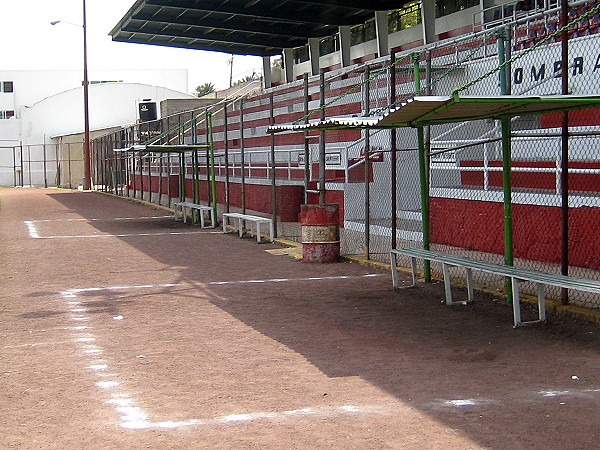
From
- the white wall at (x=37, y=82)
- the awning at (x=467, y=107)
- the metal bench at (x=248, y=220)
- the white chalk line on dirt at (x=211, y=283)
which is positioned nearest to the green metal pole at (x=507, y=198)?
the awning at (x=467, y=107)

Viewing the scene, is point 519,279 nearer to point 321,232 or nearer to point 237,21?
point 321,232

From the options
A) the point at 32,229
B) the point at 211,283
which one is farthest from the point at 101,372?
the point at 32,229

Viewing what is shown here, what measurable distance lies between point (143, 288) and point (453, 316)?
4.23 metres

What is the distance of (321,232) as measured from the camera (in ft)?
44.1

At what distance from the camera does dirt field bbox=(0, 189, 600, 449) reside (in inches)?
211

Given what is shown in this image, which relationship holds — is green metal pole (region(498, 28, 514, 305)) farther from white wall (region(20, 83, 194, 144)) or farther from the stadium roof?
white wall (region(20, 83, 194, 144))

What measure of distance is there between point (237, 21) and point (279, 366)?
2787cm

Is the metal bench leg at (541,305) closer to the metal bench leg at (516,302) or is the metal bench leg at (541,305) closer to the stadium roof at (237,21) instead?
the metal bench leg at (516,302)

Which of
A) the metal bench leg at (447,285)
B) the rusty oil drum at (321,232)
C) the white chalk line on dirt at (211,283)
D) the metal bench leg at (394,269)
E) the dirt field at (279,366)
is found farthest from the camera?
the rusty oil drum at (321,232)

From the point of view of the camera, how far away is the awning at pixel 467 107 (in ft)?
23.5

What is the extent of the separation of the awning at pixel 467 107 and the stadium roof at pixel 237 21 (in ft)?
69.2

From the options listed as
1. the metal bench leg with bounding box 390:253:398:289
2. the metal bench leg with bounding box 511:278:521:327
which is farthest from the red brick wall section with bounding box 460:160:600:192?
the metal bench leg with bounding box 511:278:521:327

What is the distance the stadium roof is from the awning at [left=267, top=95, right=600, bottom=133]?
2109 cm

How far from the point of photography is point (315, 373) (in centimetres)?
683
